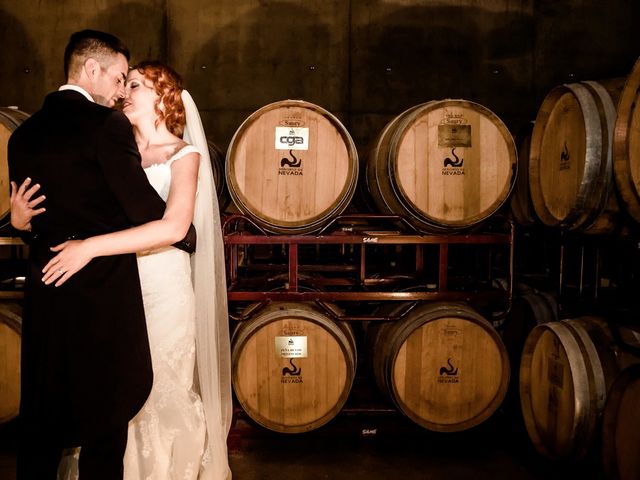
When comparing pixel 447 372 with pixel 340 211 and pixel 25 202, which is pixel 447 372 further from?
pixel 25 202

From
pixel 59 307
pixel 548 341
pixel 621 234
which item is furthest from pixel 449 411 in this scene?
pixel 59 307

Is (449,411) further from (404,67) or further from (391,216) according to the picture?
(404,67)

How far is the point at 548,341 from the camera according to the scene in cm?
264

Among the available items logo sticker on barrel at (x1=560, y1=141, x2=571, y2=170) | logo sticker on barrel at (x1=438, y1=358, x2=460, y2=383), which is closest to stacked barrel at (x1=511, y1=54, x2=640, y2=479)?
logo sticker on barrel at (x1=560, y1=141, x2=571, y2=170)

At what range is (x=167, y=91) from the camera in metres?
1.98

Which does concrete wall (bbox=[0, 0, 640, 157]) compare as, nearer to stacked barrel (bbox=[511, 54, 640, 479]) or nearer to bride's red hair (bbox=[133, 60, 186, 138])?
stacked barrel (bbox=[511, 54, 640, 479])

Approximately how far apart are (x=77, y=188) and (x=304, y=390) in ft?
5.73

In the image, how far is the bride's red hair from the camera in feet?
6.37

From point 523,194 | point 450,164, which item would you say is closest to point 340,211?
point 450,164

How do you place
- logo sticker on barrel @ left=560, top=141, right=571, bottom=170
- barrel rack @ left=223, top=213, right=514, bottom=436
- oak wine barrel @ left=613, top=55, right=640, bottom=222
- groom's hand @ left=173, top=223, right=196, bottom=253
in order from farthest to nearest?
barrel rack @ left=223, top=213, right=514, bottom=436
logo sticker on barrel @ left=560, top=141, right=571, bottom=170
oak wine barrel @ left=613, top=55, right=640, bottom=222
groom's hand @ left=173, top=223, right=196, bottom=253

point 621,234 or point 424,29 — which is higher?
point 424,29

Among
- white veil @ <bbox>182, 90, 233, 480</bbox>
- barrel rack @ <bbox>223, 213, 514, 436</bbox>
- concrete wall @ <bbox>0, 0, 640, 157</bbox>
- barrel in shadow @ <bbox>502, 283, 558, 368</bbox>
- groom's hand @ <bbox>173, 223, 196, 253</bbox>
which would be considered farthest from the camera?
concrete wall @ <bbox>0, 0, 640, 157</bbox>

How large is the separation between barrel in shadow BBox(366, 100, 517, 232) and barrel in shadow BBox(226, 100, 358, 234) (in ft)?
0.98

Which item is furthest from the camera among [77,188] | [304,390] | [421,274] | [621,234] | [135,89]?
[421,274]
